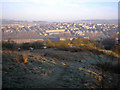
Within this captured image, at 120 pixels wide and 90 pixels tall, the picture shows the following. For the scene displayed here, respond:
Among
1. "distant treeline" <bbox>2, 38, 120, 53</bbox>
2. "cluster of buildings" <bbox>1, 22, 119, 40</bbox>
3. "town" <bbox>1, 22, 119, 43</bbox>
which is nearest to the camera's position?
"distant treeline" <bbox>2, 38, 120, 53</bbox>

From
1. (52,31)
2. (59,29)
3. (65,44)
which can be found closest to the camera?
(65,44)

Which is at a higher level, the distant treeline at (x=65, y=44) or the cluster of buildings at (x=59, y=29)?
the cluster of buildings at (x=59, y=29)

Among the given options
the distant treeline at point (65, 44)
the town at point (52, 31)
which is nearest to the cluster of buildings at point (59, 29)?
the town at point (52, 31)

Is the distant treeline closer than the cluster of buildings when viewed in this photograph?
Yes

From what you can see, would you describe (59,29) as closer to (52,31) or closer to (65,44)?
(52,31)

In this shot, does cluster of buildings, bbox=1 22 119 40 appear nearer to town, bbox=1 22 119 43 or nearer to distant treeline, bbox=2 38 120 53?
town, bbox=1 22 119 43

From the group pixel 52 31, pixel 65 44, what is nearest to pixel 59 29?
pixel 52 31

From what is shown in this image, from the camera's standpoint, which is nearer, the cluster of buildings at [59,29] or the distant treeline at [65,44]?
the distant treeline at [65,44]

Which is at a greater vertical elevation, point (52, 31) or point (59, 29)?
point (59, 29)

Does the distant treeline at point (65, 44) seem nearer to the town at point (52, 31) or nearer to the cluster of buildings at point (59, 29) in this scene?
the town at point (52, 31)

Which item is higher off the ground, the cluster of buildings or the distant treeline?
the cluster of buildings

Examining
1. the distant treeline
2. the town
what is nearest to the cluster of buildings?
the town
